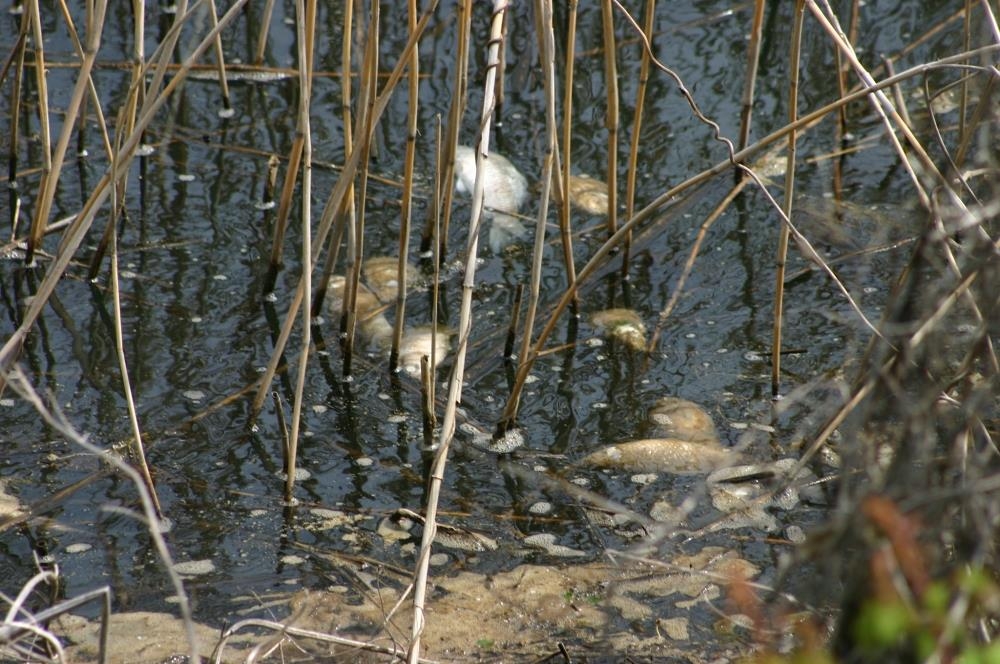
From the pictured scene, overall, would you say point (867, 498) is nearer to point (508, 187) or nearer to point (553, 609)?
point (553, 609)

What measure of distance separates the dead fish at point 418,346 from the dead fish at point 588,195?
83cm

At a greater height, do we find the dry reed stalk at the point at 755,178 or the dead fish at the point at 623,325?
the dry reed stalk at the point at 755,178

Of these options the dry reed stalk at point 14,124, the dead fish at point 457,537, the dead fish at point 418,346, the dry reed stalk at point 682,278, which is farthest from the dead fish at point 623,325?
the dry reed stalk at point 14,124

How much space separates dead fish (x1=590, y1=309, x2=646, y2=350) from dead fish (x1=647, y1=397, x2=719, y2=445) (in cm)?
30

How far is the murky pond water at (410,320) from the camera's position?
2582mm

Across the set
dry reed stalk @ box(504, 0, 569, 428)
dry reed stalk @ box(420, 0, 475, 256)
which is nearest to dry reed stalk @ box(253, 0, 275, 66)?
dry reed stalk @ box(420, 0, 475, 256)

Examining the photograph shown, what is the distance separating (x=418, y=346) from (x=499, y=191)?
913 millimetres

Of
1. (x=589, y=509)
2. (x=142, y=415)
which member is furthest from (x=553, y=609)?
(x=142, y=415)

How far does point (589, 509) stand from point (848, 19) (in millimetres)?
3194

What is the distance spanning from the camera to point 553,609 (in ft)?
7.63

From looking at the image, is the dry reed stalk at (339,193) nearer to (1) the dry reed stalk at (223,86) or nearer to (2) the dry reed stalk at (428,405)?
(2) the dry reed stalk at (428,405)

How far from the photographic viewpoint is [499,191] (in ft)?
13.1

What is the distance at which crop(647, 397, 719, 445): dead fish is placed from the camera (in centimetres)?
293

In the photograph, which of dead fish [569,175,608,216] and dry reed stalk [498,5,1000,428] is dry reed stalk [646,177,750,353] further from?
dry reed stalk [498,5,1000,428]
